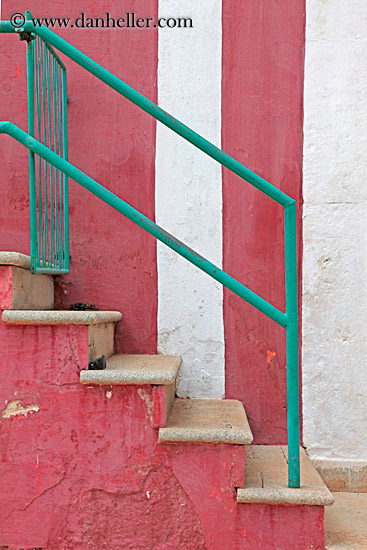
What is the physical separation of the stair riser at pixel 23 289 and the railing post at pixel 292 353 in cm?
99

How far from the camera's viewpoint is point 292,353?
6.52ft

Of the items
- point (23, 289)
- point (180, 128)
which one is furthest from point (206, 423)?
point (180, 128)

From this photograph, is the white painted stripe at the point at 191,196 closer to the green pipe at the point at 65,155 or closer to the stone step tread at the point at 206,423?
the stone step tread at the point at 206,423

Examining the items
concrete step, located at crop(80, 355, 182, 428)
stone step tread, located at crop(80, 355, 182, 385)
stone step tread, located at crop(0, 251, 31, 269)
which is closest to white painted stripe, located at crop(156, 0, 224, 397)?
stone step tread, located at crop(80, 355, 182, 385)

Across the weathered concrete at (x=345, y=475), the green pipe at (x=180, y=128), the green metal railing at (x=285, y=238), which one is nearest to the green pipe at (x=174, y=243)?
the green metal railing at (x=285, y=238)

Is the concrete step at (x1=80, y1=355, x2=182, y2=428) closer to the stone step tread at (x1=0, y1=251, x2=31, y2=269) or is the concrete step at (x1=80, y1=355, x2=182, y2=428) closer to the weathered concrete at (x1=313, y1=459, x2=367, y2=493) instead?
the stone step tread at (x1=0, y1=251, x2=31, y2=269)

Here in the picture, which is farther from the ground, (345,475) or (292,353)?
(292,353)

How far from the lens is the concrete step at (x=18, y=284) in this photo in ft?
6.72

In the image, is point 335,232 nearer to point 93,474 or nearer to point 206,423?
point 206,423

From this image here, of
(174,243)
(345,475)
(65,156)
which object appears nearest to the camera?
(174,243)

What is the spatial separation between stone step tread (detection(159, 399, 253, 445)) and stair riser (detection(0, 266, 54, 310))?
721 mm

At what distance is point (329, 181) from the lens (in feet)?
8.97

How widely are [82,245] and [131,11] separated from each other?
1.21 m

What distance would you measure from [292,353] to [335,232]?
944mm
